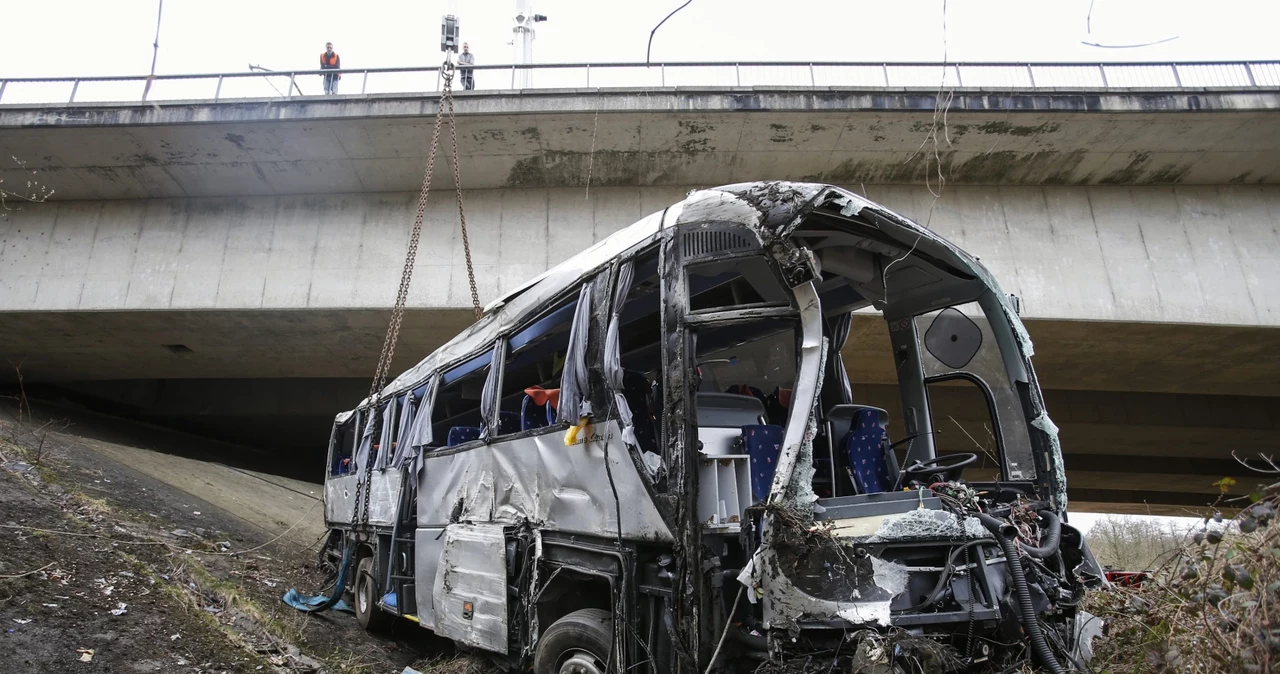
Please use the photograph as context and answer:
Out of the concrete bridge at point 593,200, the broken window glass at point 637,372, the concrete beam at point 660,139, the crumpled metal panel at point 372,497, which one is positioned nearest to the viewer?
the broken window glass at point 637,372

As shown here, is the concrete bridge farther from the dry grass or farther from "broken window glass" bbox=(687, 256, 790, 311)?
the dry grass

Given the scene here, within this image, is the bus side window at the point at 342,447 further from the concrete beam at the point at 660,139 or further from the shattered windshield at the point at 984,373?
the shattered windshield at the point at 984,373

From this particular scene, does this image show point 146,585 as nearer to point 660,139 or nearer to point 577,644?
point 577,644

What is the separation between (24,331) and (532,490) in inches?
592

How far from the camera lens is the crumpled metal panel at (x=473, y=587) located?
4750mm

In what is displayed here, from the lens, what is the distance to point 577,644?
12.9 ft

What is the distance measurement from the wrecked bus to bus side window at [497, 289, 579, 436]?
0.03m

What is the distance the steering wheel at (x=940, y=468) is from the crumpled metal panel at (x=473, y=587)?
282 centimetres

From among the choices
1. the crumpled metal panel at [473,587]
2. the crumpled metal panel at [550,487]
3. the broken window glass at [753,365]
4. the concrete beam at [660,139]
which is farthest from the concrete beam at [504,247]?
the broken window glass at [753,365]

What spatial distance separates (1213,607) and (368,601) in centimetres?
753

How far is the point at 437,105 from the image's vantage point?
11.3 metres

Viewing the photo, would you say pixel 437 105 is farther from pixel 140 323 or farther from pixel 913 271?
pixel 913 271

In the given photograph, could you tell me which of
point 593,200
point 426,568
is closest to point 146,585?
point 426,568

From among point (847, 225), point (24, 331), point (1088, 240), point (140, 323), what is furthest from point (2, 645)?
point (1088, 240)
